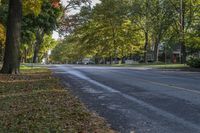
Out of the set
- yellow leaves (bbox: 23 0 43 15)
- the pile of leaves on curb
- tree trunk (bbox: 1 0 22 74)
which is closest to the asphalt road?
the pile of leaves on curb

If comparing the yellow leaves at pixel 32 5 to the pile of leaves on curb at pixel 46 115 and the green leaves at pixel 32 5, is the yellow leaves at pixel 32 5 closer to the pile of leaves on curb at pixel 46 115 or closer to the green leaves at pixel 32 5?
the green leaves at pixel 32 5

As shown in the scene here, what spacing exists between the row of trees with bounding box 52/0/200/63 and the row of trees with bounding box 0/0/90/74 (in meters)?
17.8

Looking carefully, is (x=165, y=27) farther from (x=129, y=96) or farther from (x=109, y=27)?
(x=129, y=96)

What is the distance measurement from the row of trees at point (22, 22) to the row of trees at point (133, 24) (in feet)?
58.5

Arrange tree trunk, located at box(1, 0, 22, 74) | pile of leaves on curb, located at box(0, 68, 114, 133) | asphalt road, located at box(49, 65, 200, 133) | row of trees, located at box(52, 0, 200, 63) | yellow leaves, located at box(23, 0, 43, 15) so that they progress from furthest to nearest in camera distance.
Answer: row of trees, located at box(52, 0, 200, 63)
yellow leaves, located at box(23, 0, 43, 15)
tree trunk, located at box(1, 0, 22, 74)
asphalt road, located at box(49, 65, 200, 133)
pile of leaves on curb, located at box(0, 68, 114, 133)

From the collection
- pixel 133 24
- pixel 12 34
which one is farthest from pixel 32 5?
pixel 133 24

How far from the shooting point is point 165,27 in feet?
243

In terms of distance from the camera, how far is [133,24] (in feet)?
269

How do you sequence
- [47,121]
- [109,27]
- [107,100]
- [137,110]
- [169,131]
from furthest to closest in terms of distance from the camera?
[109,27], [107,100], [137,110], [47,121], [169,131]

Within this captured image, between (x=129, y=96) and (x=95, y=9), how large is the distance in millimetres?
71120

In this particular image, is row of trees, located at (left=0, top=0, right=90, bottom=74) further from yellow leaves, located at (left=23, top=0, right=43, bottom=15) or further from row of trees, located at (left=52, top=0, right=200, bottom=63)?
row of trees, located at (left=52, top=0, right=200, bottom=63)

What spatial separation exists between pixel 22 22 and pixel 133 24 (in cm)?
4339

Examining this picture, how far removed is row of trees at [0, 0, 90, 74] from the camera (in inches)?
1067

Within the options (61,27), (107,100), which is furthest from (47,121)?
(61,27)
